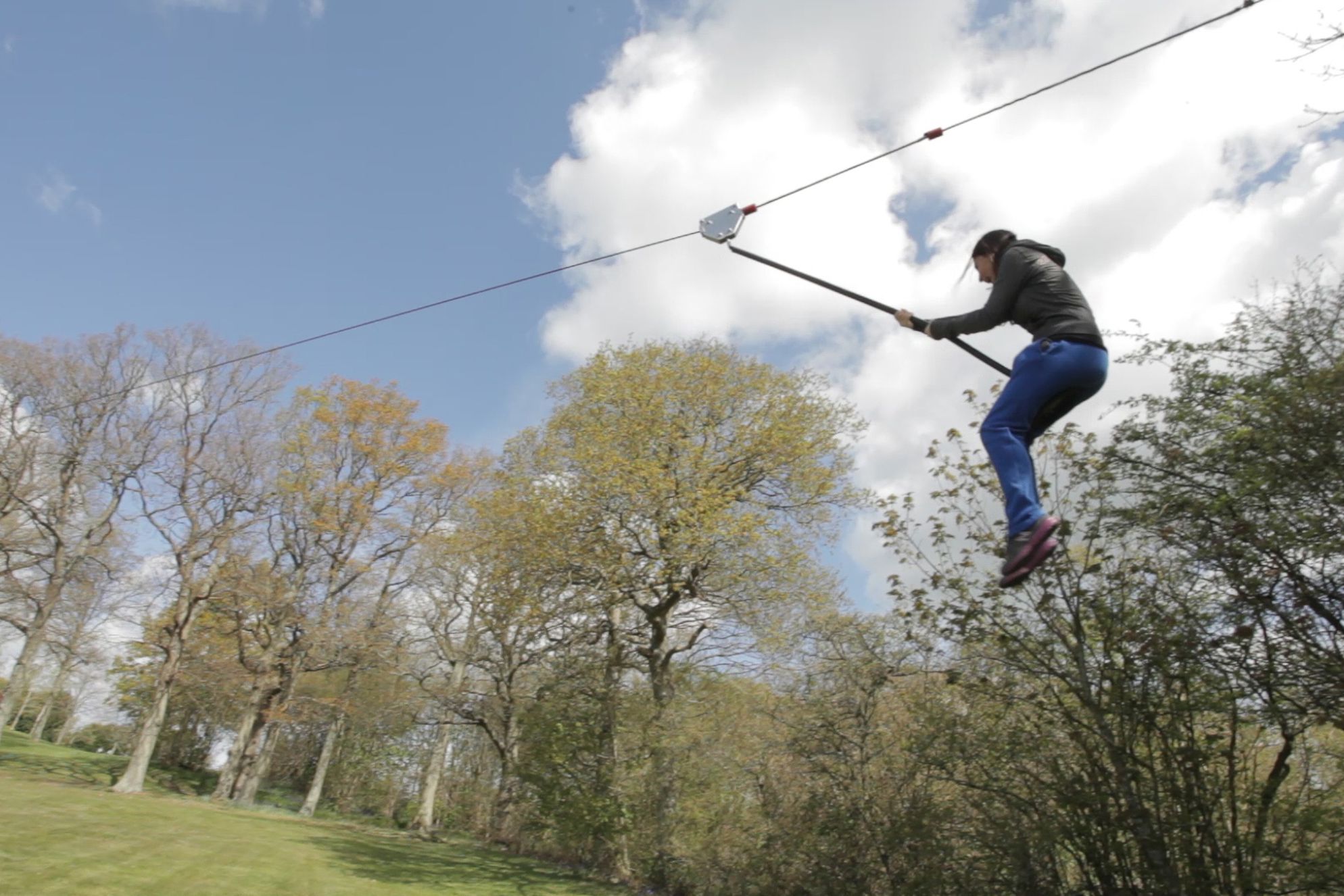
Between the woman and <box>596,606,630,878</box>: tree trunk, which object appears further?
<box>596,606,630,878</box>: tree trunk

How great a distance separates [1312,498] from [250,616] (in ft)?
82.0

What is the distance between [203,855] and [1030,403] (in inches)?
472

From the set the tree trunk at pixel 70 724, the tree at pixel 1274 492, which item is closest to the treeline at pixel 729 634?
the tree at pixel 1274 492

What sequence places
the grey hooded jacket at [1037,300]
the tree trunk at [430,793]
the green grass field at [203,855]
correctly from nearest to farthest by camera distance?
the grey hooded jacket at [1037,300] → the green grass field at [203,855] → the tree trunk at [430,793]

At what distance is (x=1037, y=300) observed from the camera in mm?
3568

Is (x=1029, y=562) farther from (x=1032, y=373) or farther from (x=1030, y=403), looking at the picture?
(x=1032, y=373)

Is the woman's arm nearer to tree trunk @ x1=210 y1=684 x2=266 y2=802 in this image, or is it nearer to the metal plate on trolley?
the metal plate on trolley

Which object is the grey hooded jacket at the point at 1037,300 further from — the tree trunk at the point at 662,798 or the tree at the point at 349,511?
the tree at the point at 349,511

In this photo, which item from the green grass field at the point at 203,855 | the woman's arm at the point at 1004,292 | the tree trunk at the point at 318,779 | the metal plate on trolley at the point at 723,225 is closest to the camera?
the woman's arm at the point at 1004,292

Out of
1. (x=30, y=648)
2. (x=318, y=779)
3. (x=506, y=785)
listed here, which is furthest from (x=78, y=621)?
(x=506, y=785)

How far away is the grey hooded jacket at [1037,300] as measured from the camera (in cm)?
346

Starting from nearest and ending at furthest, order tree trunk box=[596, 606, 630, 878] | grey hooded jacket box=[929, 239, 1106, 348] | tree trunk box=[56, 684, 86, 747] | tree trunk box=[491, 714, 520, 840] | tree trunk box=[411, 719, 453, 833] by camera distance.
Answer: grey hooded jacket box=[929, 239, 1106, 348] < tree trunk box=[596, 606, 630, 878] < tree trunk box=[491, 714, 520, 840] < tree trunk box=[411, 719, 453, 833] < tree trunk box=[56, 684, 86, 747]

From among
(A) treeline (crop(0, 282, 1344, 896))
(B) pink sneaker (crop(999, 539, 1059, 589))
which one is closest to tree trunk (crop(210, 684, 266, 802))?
(A) treeline (crop(0, 282, 1344, 896))

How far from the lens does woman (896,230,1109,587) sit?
3.34m
